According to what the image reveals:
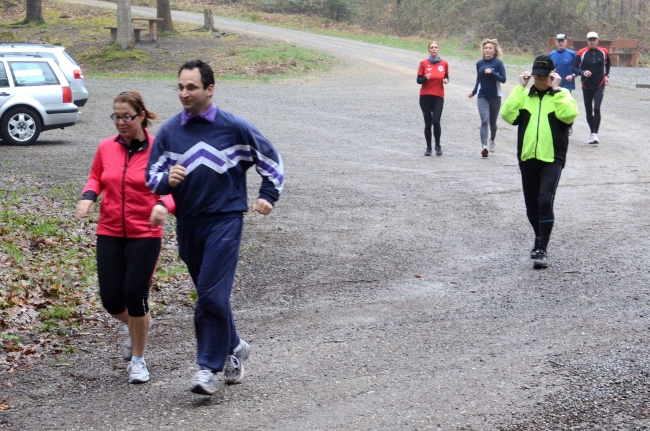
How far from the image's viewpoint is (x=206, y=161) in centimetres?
528

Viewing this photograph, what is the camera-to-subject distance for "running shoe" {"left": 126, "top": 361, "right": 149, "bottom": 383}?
225 inches

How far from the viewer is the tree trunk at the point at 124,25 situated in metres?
32.0

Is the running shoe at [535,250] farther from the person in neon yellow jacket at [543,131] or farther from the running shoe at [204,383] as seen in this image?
the running shoe at [204,383]

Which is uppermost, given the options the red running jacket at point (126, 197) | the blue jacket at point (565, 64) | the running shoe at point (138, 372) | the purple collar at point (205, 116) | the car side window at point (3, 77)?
the purple collar at point (205, 116)

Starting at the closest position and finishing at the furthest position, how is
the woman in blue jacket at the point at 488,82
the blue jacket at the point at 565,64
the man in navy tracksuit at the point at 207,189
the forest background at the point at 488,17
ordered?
the man in navy tracksuit at the point at 207,189 → the woman in blue jacket at the point at 488,82 → the blue jacket at the point at 565,64 → the forest background at the point at 488,17

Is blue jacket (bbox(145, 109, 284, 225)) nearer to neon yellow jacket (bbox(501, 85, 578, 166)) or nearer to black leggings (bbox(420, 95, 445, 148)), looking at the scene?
neon yellow jacket (bbox(501, 85, 578, 166))

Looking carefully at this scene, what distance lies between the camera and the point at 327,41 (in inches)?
1531

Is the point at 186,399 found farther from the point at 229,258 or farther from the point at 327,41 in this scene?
the point at 327,41

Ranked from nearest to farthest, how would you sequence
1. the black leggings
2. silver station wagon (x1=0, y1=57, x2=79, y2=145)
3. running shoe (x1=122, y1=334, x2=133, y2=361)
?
running shoe (x1=122, y1=334, x2=133, y2=361) → the black leggings → silver station wagon (x1=0, y1=57, x2=79, y2=145)

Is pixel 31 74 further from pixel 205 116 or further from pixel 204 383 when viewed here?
pixel 204 383

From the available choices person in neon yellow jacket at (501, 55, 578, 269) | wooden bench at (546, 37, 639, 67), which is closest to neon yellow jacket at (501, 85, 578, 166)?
person in neon yellow jacket at (501, 55, 578, 269)

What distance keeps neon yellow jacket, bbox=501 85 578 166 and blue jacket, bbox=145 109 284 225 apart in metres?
4.18

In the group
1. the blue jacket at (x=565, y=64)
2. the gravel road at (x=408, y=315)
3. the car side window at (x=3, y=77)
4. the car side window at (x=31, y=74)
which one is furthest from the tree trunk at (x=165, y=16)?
the blue jacket at (x=565, y=64)

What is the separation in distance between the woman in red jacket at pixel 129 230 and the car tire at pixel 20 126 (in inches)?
491
